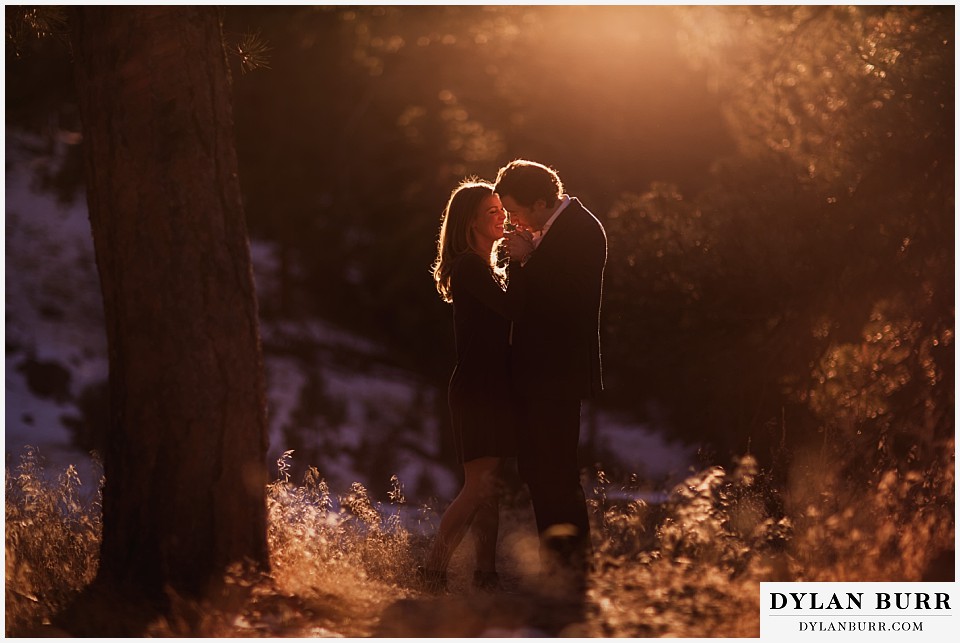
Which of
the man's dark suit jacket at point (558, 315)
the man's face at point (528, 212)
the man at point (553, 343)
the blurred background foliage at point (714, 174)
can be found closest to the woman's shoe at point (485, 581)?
the man at point (553, 343)

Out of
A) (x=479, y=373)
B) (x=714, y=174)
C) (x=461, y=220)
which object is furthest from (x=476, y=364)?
(x=714, y=174)

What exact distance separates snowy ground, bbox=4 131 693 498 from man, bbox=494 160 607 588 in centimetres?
406

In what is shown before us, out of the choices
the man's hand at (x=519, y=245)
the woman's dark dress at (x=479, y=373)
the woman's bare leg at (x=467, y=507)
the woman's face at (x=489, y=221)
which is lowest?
the woman's bare leg at (x=467, y=507)

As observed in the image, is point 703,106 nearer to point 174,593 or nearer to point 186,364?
point 186,364

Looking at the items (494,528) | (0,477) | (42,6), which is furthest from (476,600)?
(42,6)

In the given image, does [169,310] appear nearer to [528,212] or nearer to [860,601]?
[528,212]

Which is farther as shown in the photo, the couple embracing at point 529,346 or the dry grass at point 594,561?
the couple embracing at point 529,346

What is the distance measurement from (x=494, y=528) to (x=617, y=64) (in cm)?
Result: 492

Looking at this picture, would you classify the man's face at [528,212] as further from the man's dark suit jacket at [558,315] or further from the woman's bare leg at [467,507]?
the woman's bare leg at [467,507]

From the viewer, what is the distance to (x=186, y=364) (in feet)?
14.9

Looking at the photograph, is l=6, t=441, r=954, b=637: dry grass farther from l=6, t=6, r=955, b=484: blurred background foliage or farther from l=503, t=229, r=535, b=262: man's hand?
l=503, t=229, r=535, b=262: man's hand

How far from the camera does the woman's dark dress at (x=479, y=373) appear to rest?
4.96m

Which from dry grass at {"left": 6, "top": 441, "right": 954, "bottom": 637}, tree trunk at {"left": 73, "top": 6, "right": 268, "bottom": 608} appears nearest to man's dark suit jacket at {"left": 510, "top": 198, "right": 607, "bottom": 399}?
dry grass at {"left": 6, "top": 441, "right": 954, "bottom": 637}

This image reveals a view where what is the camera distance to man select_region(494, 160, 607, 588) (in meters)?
4.86
